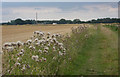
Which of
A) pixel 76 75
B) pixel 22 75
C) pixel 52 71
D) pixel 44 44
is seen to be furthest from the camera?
pixel 44 44

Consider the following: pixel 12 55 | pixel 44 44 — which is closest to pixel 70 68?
pixel 44 44

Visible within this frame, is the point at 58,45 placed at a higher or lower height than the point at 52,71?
higher

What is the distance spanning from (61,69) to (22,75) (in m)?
1.50

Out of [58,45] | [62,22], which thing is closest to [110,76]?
[58,45]

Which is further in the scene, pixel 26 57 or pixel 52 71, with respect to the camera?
pixel 26 57

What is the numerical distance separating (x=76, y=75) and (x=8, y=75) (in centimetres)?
197

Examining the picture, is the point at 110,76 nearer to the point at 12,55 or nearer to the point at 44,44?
the point at 44,44

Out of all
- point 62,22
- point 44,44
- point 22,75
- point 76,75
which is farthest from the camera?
point 62,22

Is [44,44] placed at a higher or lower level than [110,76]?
higher

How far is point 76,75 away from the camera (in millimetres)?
7023

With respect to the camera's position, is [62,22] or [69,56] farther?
[62,22]

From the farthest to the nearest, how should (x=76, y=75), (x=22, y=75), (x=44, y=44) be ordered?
1. (x=44, y=44)
2. (x=76, y=75)
3. (x=22, y=75)

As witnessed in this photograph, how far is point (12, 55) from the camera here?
8.18 metres

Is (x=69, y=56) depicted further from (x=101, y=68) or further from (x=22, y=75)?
(x=22, y=75)
